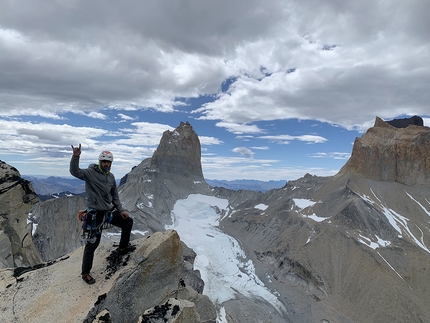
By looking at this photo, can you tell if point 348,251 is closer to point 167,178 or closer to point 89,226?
point 89,226

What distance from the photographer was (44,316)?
5.81 meters

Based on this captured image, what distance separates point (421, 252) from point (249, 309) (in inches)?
1223

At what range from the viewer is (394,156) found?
69.6 meters

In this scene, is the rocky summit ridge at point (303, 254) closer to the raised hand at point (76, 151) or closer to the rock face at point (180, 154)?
the raised hand at point (76, 151)

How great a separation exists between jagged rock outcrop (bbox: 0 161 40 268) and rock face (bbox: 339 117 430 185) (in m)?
74.2

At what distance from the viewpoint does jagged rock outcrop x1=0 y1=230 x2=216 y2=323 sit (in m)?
5.95

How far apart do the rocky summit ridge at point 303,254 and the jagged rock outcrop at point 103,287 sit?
27 millimetres

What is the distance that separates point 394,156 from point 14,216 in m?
78.4

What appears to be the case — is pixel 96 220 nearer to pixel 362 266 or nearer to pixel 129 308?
pixel 129 308

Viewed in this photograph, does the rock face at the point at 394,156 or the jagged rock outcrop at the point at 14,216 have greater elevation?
the rock face at the point at 394,156

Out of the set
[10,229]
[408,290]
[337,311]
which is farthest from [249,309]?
[10,229]

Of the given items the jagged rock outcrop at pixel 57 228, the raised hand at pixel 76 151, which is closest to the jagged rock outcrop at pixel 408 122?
the jagged rock outcrop at pixel 57 228

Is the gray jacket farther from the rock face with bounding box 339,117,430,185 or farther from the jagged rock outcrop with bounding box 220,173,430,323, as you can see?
the rock face with bounding box 339,117,430,185

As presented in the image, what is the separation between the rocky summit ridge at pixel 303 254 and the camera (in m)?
6.62
